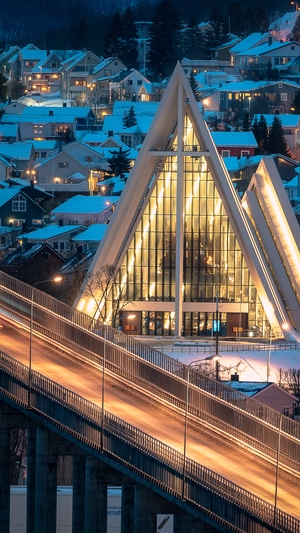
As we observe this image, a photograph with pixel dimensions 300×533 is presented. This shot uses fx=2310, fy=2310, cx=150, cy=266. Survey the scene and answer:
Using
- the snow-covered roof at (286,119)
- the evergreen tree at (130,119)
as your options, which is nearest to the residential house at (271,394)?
the snow-covered roof at (286,119)

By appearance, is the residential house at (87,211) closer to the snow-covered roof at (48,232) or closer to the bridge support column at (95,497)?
the snow-covered roof at (48,232)

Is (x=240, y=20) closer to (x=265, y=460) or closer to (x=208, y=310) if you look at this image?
(x=208, y=310)

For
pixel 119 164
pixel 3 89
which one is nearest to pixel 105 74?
pixel 3 89

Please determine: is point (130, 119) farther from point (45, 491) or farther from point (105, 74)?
point (45, 491)

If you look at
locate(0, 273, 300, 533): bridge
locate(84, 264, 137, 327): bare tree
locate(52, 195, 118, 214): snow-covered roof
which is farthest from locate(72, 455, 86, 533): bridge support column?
locate(52, 195, 118, 214): snow-covered roof

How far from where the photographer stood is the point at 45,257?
72250 mm

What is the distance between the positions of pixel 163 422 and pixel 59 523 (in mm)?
3076

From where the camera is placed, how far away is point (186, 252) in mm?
60031

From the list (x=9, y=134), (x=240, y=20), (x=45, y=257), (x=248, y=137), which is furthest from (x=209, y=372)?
(x=240, y=20)

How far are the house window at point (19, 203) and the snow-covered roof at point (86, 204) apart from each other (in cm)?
126

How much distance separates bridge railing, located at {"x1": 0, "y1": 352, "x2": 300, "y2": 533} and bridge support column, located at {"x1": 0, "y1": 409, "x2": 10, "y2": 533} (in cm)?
86

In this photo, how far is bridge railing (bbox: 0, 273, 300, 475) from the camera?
1357 inches

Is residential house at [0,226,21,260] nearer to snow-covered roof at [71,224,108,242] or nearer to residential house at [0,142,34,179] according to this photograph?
snow-covered roof at [71,224,108,242]

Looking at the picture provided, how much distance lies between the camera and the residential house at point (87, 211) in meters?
85.4
